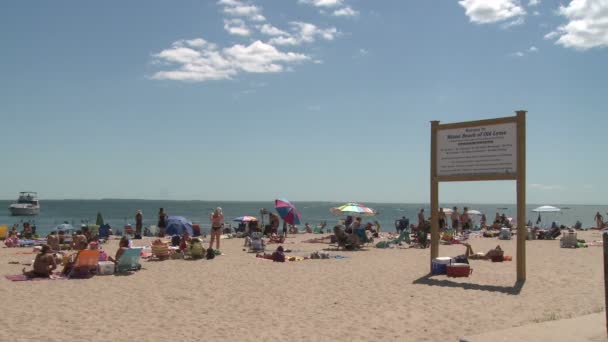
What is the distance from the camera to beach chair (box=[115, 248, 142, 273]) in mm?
11227

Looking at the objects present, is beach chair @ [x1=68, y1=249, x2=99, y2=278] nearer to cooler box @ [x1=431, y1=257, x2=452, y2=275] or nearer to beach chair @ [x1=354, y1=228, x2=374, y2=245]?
cooler box @ [x1=431, y1=257, x2=452, y2=275]

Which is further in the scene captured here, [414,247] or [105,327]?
[414,247]

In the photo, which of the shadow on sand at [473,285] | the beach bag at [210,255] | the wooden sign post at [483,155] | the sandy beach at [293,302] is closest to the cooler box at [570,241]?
the sandy beach at [293,302]

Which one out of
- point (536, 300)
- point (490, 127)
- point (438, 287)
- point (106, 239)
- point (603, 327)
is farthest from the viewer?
point (106, 239)

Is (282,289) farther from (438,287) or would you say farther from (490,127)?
(490,127)

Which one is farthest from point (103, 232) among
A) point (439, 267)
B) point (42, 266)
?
point (439, 267)

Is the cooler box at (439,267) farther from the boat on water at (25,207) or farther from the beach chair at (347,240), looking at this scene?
the boat on water at (25,207)

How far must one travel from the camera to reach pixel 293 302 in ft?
27.2

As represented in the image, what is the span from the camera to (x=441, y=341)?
6.01 meters

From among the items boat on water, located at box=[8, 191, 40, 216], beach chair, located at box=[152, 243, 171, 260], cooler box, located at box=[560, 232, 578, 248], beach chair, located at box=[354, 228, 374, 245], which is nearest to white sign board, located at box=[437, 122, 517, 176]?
beach chair, located at box=[354, 228, 374, 245]

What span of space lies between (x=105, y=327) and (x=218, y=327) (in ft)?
4.55

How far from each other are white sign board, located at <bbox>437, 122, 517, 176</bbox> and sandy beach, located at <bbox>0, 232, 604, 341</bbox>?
212 centimetres

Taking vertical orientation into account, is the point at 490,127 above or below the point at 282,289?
above

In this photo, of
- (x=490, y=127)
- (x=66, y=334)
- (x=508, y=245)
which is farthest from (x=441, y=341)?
(x=508, y=245)
